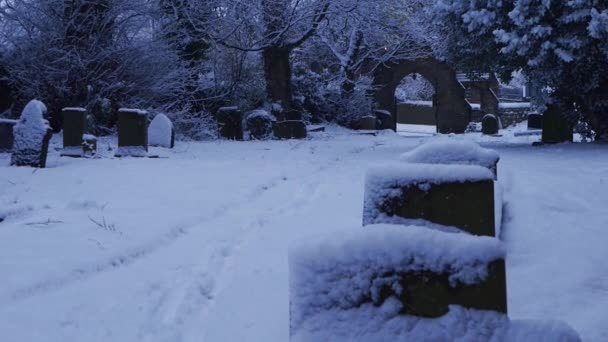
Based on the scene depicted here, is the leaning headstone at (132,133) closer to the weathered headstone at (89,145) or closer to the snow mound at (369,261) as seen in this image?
the weathered headstone at (89,145)

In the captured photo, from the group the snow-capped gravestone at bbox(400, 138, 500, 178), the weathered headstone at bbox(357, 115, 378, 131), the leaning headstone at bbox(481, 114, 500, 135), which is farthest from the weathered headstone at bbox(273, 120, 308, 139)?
the snow-capped gravestone at bbox(400, 138, 500, 178)

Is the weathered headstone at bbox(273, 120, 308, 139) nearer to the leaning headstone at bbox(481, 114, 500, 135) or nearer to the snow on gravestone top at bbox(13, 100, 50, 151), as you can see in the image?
the snow on gravestone top at bbox(13, 100, 50, 151)

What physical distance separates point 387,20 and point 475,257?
86.7ft

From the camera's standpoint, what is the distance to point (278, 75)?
21.6 metres

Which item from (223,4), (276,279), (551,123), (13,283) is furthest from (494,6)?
(13,283)

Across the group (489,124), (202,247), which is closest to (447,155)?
(202,247)

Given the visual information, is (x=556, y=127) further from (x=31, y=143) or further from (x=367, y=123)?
(x=31, y=143)

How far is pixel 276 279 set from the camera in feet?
12.7

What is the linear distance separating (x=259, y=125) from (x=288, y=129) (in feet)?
3.13

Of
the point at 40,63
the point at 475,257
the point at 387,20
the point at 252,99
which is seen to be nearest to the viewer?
the point at 475,257

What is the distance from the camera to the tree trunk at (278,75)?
21452mm

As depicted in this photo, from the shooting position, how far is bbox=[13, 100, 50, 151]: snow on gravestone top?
9945 millimetres

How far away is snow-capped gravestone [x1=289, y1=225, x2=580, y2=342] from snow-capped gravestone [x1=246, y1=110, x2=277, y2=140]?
16.9m

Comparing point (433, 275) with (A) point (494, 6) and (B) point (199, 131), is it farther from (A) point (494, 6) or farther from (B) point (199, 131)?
(B) point (199, 131)
